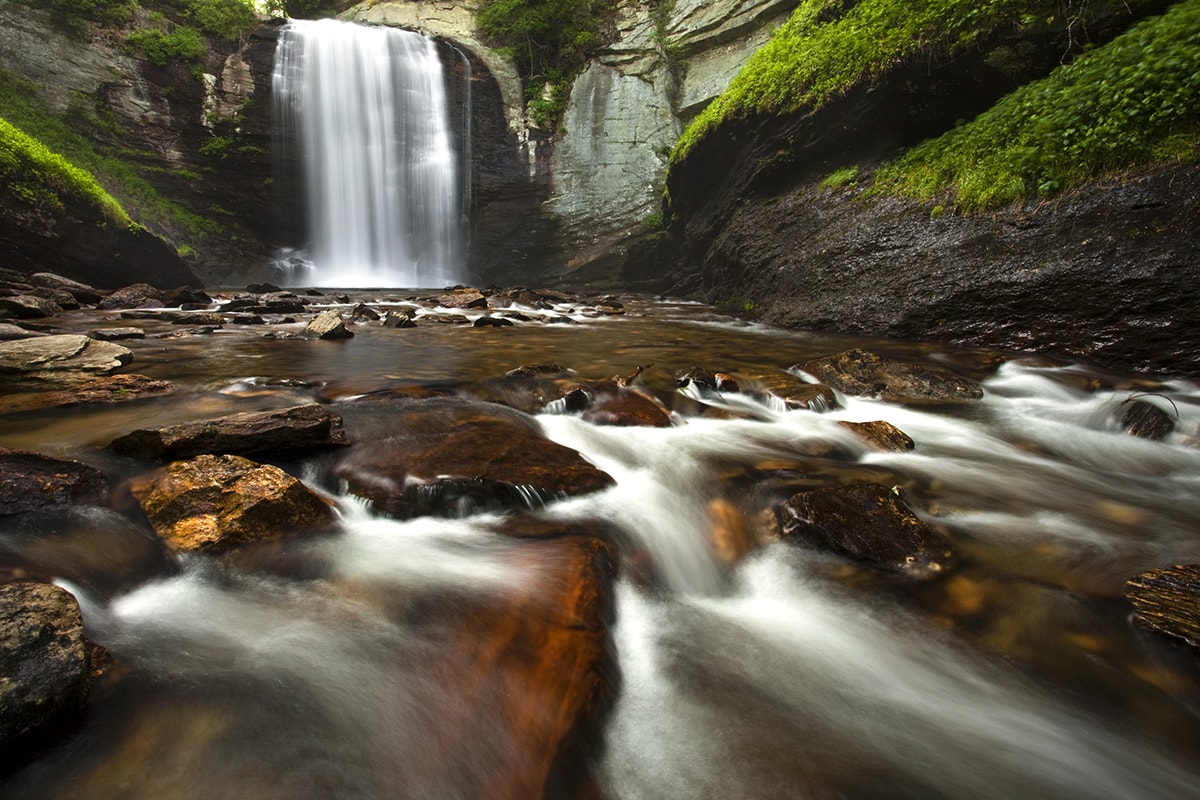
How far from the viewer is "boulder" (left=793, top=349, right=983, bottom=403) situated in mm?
4758

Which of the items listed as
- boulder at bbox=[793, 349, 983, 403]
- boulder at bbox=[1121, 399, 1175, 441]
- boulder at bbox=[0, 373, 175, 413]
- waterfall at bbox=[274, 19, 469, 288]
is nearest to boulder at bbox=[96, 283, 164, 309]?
boulder at bbox=[0, 373, 175, 413]

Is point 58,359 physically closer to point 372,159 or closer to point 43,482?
point 43,482

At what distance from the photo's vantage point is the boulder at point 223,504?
1972 mm

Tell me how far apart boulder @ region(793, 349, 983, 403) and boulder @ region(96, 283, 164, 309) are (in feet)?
38.5

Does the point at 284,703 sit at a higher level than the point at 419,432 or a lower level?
lower

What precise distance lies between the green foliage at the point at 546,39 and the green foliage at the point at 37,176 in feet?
46.3

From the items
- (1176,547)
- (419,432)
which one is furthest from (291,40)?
(1176,547)

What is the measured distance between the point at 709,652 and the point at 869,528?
1026mm

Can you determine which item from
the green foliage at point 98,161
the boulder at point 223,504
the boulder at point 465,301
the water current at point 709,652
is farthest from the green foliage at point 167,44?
the boulder at point 223,504

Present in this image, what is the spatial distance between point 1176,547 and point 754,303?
26.8ft

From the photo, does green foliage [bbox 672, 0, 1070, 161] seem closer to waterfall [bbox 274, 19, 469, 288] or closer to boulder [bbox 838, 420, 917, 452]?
boulder [bbox 838, 420, 917, 452]

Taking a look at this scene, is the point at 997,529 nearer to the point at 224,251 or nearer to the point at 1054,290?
the point at 1054,290

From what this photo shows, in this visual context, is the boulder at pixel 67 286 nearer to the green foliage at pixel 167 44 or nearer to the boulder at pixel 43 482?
the boulder at pixel 43 482

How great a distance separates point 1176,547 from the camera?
2.39 m
